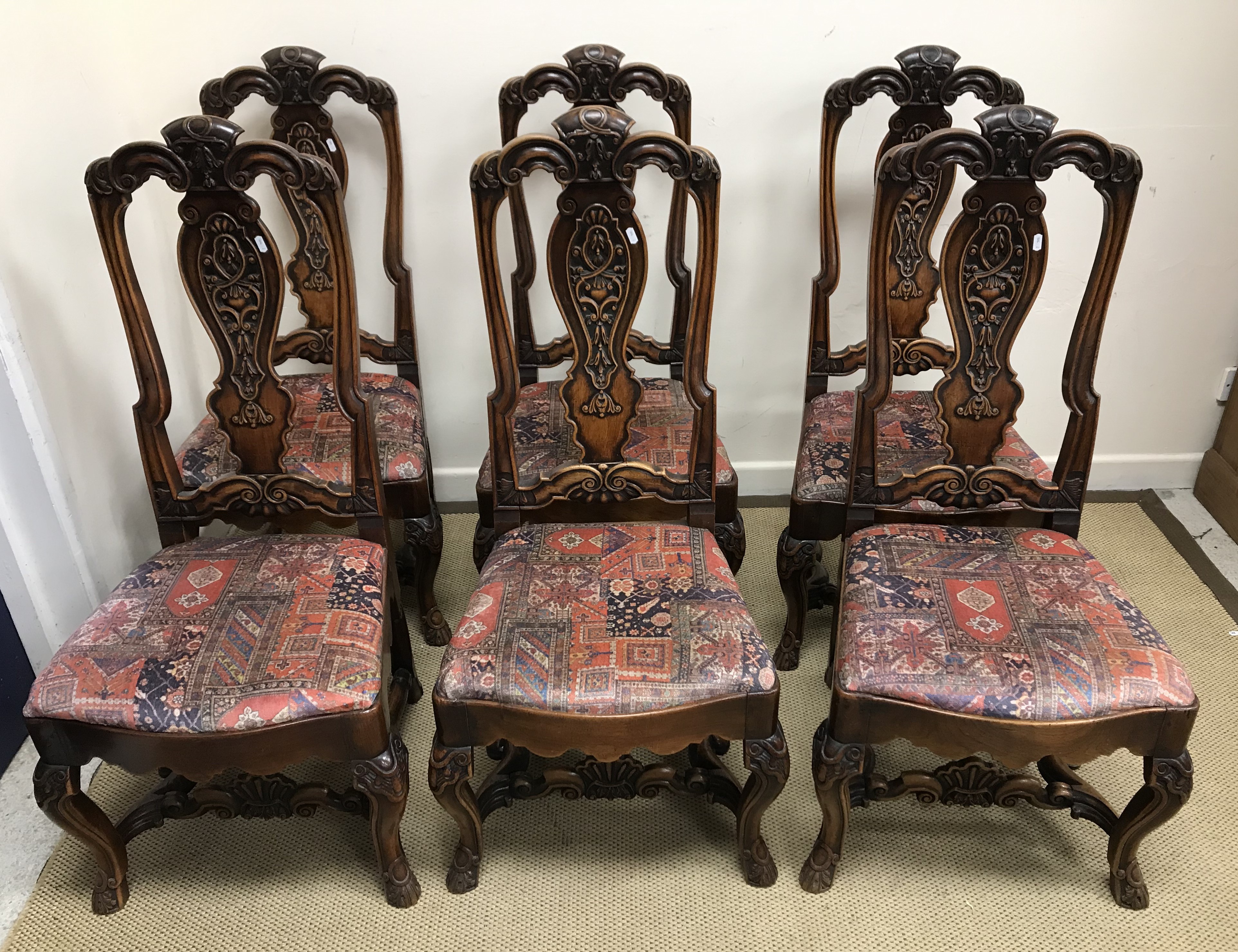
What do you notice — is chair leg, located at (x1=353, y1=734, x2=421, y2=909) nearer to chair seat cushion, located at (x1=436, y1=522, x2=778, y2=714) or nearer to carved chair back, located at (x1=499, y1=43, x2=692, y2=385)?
chair seat cushion, located at (x1=436, y1=522, x2=778, y2=714)

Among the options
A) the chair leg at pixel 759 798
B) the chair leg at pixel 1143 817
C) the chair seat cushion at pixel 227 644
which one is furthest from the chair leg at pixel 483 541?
the chair leg at pixel 1143 817

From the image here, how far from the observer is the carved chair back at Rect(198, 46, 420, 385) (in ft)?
6.79

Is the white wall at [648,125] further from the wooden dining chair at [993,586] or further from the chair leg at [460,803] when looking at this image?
the chair leg at [460,803]

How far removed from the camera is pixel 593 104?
184 cm

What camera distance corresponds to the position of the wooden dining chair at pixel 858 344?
199cm

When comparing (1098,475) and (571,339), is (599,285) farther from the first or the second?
(1098,475)

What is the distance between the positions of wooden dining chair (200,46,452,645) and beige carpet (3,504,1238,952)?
20.9 inches

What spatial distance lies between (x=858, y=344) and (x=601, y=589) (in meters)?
1.04

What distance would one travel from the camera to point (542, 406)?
2.16 meters

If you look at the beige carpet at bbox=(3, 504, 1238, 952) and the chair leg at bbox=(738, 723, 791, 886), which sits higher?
the chair leg at bbox=(738, 723, 791, 886)

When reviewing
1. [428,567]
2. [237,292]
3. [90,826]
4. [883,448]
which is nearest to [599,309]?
[237,292]

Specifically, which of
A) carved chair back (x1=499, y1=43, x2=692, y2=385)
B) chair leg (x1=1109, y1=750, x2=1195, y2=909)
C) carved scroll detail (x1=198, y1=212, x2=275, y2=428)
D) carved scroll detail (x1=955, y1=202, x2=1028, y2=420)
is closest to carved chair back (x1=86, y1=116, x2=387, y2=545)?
carved scroll detail (x1=198, y1=212, x2=275, y2=428)

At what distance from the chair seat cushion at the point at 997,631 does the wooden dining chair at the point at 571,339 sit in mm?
378

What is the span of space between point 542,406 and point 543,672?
836 mm
